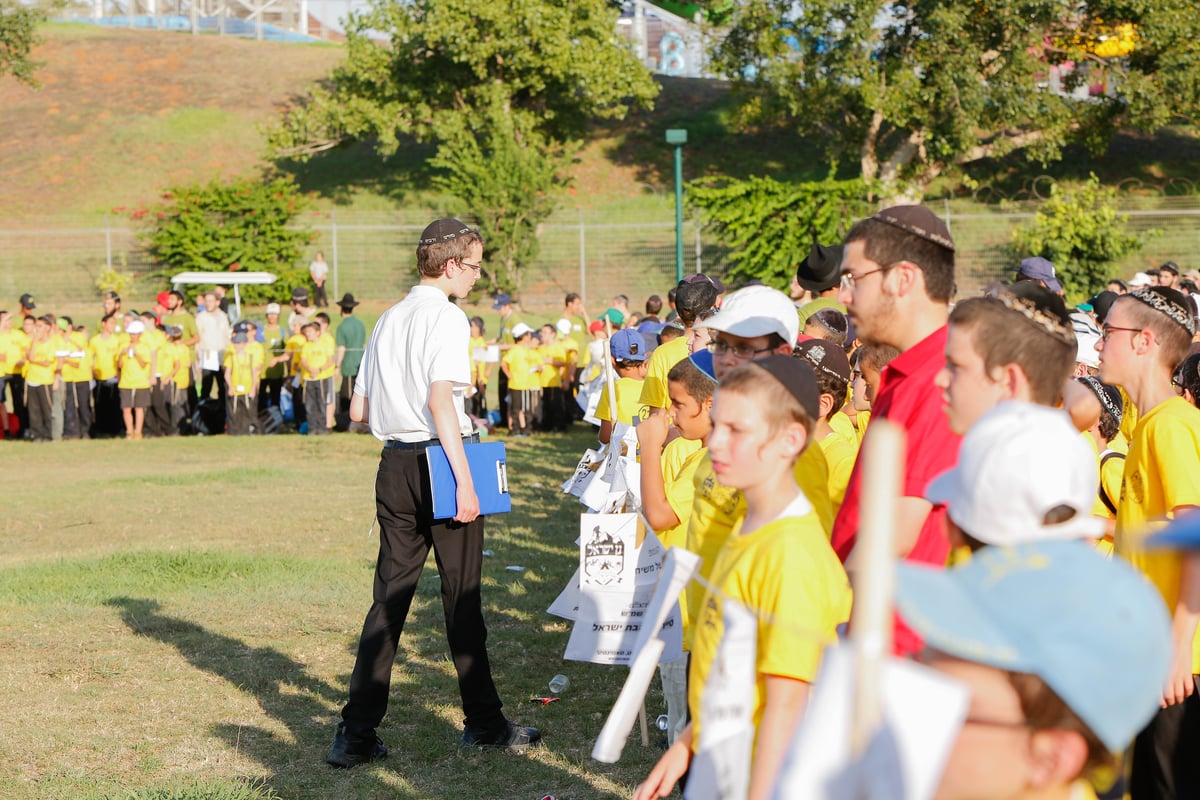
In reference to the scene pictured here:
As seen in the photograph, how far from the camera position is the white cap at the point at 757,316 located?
3.96 metres

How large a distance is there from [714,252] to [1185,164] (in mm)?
19158

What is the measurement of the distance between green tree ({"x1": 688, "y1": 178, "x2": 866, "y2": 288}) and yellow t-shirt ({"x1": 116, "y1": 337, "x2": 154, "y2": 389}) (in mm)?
16528

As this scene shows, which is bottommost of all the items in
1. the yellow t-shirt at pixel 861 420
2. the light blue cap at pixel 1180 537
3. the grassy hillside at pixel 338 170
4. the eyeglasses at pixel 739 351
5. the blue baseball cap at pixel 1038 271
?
the yellow t-shirt at pixel 861 420

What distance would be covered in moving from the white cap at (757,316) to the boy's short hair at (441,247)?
73.1 inches

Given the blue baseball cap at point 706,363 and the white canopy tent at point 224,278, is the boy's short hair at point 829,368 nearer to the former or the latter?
the blue baseball cap at point 706,363

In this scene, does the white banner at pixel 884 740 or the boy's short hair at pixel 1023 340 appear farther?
the boy's short hair at pixel 1023 340

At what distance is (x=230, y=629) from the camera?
26.4 feet

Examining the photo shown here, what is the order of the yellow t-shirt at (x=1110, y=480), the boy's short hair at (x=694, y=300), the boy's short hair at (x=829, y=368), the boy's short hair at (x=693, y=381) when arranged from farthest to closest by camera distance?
1. the boy's short hair at (x=694, y=300)
2. the yellow t-shirt at (x=1110, y=480)
3. the boy's short hair at (x=693, y=381)
4. the boy's short hair at (x=829, y=368)

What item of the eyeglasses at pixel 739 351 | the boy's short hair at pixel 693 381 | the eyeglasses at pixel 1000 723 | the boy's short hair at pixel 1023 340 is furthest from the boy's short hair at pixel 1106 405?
the eyeglasses at pixel 1000 723

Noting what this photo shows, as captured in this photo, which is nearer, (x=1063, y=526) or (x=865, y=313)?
(x=1063, y=526)

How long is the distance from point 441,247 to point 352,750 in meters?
2.23

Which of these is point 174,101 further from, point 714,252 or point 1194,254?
point 1194,254

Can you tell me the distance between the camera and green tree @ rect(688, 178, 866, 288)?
32938mm

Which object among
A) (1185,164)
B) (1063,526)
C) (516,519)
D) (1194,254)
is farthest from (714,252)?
(1063,526)
